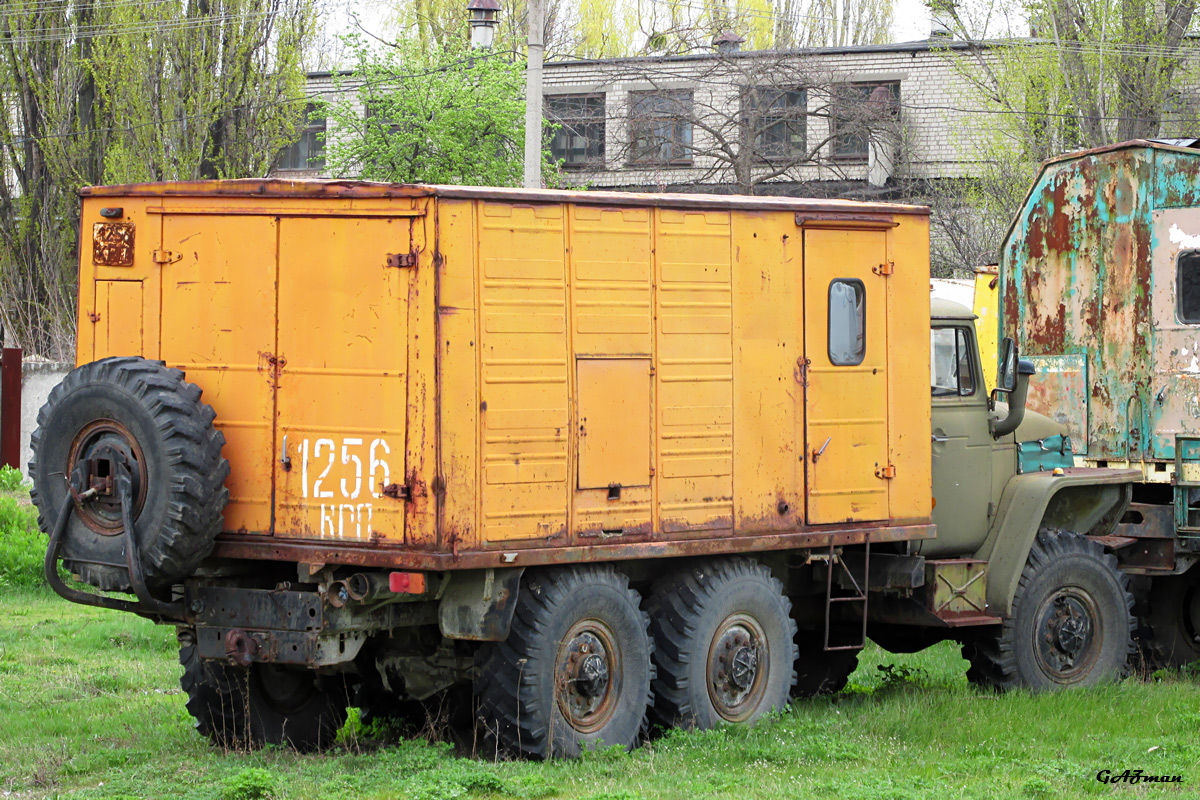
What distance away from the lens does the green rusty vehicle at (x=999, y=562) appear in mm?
10273

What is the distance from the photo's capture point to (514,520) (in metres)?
7.88

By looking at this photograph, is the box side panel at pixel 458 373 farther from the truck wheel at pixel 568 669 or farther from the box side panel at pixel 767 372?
the box side panel at pixel 767 372

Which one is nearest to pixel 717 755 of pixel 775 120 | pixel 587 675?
pixel 587 675

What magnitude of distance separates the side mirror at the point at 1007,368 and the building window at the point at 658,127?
18151 millimetres

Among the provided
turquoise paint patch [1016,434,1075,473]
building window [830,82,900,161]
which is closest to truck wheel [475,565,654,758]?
turquoise paint patch [1016,434,1075,473]

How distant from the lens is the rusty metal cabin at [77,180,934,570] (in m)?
7.69

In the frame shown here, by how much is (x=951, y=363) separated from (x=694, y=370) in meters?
2.55

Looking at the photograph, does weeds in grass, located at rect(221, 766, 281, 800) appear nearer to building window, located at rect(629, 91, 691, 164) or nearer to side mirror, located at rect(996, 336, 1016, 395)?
side mirror, located at rect(996, 336, 1016, 395)

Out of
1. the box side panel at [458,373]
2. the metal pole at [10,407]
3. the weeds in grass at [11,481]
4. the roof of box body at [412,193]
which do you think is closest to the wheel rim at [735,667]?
the box side panel at [458,373]

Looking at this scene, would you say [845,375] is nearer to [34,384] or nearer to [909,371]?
[909,371]

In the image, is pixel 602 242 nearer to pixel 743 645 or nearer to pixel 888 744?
pixel 743 645

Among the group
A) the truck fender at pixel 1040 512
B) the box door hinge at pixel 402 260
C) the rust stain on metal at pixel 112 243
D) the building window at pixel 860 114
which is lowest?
the truck fender at pixel 1040 512

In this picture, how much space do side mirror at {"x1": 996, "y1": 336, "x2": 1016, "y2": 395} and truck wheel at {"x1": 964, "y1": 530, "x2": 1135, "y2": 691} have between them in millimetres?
1157

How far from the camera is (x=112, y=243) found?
8500mm
